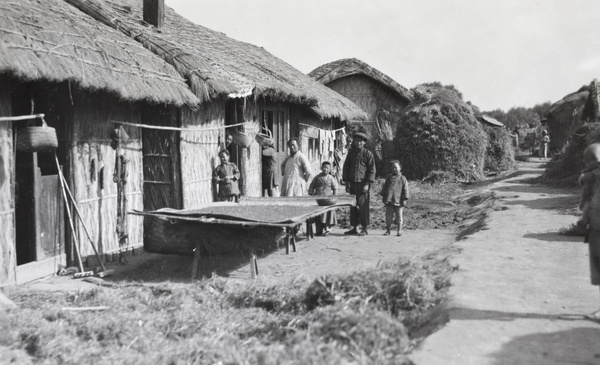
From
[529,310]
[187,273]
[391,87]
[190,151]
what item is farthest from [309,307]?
[391,87]

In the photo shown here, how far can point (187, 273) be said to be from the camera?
848 cm

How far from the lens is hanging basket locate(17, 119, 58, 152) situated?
7109mm

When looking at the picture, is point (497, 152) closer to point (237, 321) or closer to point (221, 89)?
point (221, 89)

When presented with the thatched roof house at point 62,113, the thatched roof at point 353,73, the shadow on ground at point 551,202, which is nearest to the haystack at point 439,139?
the thatched roof at point 353,73

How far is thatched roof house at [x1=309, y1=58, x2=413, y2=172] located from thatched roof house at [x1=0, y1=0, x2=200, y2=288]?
1535cm

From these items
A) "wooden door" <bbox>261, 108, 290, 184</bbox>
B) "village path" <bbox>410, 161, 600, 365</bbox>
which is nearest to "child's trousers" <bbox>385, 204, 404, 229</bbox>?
"village path" <bbox>410, 161, 600, 365</bbox>

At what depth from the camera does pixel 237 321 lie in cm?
589

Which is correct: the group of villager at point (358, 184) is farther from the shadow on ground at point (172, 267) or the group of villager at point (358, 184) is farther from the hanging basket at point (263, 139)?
the shadow on ground at point (172, 267)

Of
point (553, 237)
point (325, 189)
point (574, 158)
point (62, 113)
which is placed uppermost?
point (62, 113)

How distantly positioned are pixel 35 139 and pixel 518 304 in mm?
5393

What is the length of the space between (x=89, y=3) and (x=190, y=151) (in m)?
3.10

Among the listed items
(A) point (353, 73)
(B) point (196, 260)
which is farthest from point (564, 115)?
(B) point (196, 260)

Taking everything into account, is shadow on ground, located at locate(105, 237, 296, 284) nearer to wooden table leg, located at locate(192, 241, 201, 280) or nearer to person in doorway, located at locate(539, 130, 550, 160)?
wooden table leg, located at locate(192, 241, 201, 280)

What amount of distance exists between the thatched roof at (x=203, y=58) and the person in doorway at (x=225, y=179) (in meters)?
1.30
